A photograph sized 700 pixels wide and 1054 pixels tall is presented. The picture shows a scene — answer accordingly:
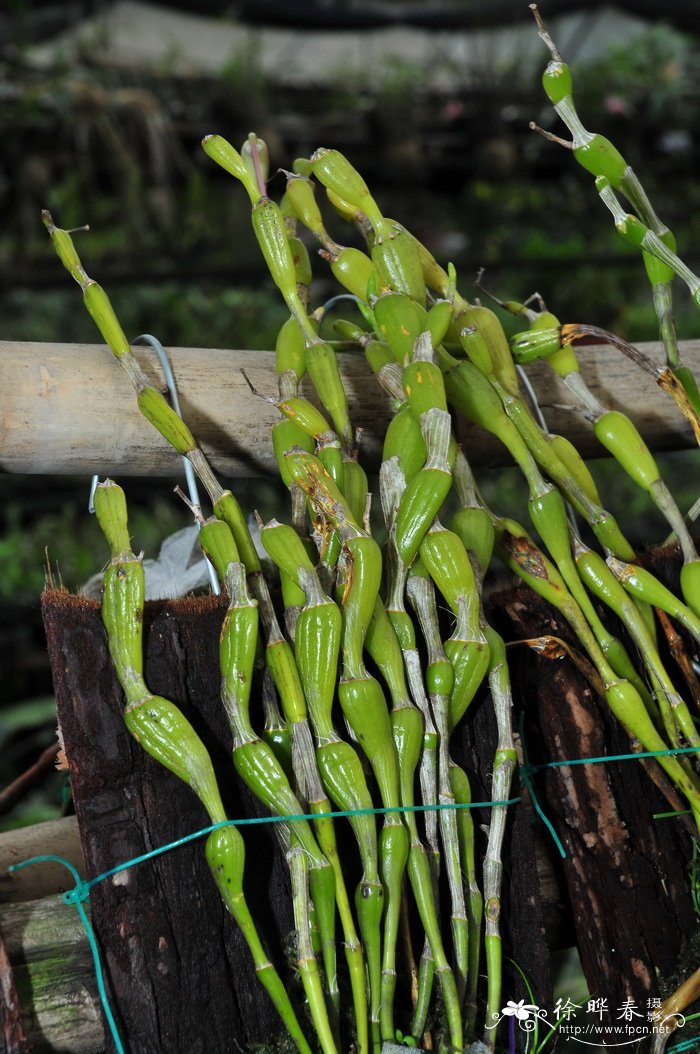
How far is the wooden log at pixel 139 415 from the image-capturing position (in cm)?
84

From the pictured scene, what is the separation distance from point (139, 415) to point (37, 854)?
451 mm

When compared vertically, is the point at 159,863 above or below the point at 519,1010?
above

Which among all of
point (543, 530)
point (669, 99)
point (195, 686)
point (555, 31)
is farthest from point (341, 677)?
point (555, 31)

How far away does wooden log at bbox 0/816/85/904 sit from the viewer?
0.90 metres

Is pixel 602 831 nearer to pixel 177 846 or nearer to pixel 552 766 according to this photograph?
pixel 552 766

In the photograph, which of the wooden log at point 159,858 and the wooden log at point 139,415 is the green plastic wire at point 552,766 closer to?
the wooden log at point 159,858

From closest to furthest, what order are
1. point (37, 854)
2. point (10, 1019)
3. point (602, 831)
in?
point (10, 1019)
point (602, 831)
point (37, 854)

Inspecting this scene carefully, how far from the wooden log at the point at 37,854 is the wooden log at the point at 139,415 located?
0.37 metres

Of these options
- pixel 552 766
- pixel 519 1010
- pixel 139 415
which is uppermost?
pixel 139 415

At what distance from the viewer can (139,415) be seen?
0.87 m

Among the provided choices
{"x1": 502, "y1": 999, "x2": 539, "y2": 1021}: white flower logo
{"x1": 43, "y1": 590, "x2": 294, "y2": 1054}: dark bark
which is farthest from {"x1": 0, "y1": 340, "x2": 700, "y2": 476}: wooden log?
{"x1": 502, "y1": 999, "x2": 539, "y2": 1021}: white flower logo

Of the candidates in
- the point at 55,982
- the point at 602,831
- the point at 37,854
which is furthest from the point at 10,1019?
the point at 602,831

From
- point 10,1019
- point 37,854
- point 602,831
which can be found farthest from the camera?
point 37,854

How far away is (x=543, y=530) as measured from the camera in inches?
32.6
